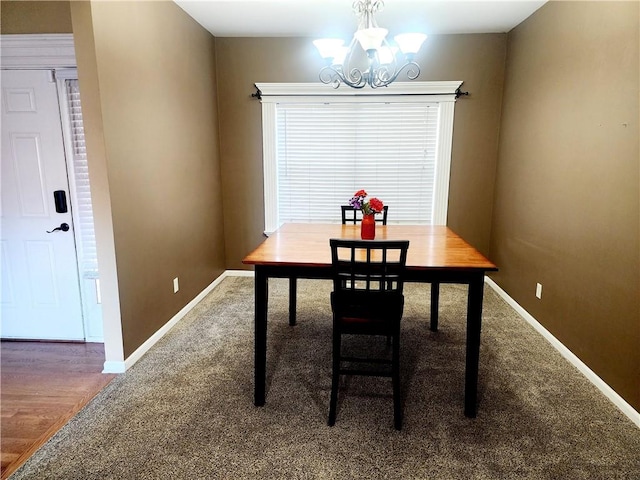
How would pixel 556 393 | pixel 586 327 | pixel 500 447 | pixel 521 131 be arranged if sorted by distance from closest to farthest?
pixel 500 447 < pixel 556 393 < pixel 586 327 < pixel 521 131

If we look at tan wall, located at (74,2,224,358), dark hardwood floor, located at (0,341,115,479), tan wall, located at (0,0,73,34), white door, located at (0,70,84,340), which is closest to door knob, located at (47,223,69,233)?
white door, located at (0,70,84,340)

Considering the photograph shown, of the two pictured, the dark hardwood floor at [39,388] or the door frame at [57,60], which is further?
the door frame at [57,60]

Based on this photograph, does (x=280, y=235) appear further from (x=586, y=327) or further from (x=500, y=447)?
(x=586, y=327)

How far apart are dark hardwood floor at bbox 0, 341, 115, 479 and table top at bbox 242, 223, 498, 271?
135cm

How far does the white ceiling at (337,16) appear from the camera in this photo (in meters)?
3.09

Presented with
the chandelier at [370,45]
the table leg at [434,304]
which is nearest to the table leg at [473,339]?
the table leg at [434,304]

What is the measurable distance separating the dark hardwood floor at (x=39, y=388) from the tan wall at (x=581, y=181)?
309cm

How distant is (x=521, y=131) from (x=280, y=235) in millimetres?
2467

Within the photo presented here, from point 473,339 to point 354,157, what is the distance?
2.71 m

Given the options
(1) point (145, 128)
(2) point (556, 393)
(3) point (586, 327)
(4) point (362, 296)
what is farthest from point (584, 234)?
(1) point (145, 128)

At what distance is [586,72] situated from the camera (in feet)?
8.04

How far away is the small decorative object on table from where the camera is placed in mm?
2379

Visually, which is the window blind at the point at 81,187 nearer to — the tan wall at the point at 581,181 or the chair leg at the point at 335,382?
the chair leg at the point at 335,382

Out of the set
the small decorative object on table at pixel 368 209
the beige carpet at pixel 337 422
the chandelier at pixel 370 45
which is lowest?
the beige carpet at pixel 337 422
